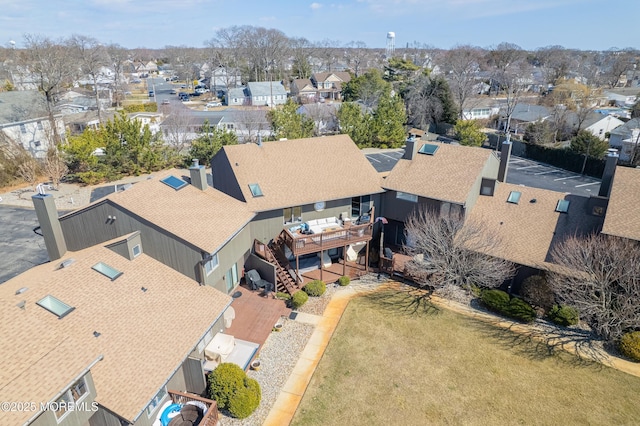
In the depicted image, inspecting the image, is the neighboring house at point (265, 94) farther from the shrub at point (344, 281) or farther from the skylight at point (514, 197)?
the skylight at point (514, 197)

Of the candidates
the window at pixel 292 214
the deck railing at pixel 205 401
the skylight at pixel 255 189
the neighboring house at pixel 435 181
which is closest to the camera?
the deck railing at pixel 205 401

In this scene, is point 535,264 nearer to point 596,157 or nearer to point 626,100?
point 596,157

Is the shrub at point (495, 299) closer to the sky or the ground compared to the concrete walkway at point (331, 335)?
closer to the sky

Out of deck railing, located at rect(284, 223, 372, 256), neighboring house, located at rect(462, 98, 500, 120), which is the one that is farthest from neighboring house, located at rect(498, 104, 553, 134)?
deck railing, located at rect(284, 223, 372, 256)

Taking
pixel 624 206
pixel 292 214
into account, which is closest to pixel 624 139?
pixel 624 206

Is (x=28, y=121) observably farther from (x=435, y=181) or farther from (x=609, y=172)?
(x=609, y=172)

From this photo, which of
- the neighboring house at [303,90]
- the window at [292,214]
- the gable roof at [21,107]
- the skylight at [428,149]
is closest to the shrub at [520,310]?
the skylight at [428,149]
